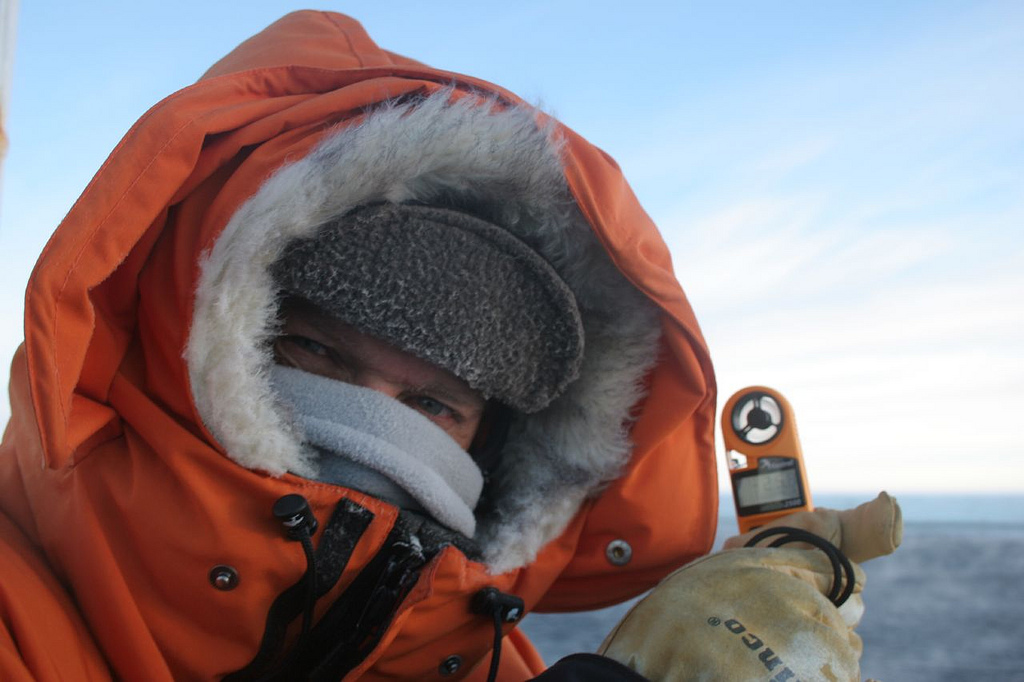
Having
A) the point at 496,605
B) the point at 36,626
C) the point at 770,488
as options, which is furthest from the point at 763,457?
the point at 36,626

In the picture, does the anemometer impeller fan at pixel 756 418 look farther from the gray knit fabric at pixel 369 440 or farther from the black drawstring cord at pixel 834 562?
the gray knit fabric at pixel 369 440

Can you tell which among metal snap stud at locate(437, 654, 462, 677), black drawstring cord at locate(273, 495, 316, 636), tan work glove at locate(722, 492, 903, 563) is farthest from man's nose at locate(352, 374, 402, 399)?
tan work glove at locate(722, 492, 903, 563)

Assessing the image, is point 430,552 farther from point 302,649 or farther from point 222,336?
point 222,336

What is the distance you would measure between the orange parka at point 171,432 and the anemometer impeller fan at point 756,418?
1.30ft

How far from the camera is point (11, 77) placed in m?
2.06

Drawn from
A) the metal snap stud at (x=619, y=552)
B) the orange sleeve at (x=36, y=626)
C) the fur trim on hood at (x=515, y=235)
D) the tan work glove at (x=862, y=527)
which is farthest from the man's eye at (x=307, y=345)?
the tan work glove at (x=862, y=527)

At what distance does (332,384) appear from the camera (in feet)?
4.43

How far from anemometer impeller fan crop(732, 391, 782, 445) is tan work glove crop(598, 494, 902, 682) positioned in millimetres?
A: 262

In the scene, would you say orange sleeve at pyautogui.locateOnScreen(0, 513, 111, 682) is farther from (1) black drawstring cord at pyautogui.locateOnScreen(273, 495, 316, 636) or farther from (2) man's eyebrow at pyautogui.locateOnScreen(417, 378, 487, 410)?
(2) man's eyebrow at pyautogui.locateOnScreen(417, 378, 487, 410)

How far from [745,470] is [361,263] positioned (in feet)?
2.99

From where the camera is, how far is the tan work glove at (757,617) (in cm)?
113

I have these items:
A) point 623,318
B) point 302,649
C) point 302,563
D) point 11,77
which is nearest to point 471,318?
point 623,318

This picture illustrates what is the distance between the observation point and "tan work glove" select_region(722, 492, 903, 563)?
1.36 m

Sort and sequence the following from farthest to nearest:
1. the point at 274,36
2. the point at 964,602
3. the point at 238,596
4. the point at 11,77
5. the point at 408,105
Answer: the point at 964,602, the point at 11,77, the point at 274,36, the point at 408,105, the point at 238,596
